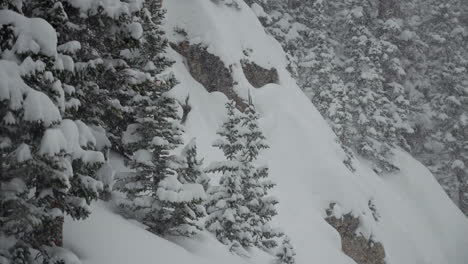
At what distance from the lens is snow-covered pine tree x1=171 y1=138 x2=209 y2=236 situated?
8.93 m

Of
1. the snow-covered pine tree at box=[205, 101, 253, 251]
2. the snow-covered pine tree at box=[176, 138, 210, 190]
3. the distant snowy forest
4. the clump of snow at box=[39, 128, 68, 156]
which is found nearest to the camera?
the clump of snow at box=[39, 128, 68, 156]

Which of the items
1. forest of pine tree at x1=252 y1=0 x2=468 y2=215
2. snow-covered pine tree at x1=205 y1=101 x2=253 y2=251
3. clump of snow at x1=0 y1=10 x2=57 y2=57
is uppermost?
clump of snow at x1=0 y1=10 x2=57 y2=57

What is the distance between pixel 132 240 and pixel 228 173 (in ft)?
14.0

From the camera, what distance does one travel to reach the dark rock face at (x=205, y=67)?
60.6 feet

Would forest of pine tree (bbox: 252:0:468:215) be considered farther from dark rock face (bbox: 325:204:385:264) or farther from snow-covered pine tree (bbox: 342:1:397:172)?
dark rock face (bbox: 325:204:385:264)

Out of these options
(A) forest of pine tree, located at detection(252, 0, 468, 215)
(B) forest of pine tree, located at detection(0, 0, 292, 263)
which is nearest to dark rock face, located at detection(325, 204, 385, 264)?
(A) forest of pine tree, located at detection(252, 0, 468, 215)

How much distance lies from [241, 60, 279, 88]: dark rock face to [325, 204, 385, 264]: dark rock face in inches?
269

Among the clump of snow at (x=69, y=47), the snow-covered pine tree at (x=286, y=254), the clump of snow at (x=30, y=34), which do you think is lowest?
the snow-covered pine tree at (x=286, y=254)

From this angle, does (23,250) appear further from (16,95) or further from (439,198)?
(439,198)

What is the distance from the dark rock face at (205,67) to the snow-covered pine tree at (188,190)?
356 inches

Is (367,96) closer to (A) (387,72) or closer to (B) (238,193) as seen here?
(A) (387,72)

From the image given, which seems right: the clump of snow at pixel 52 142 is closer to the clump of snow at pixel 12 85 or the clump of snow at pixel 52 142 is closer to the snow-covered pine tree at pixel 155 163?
the clump of snow at pixel 12 85

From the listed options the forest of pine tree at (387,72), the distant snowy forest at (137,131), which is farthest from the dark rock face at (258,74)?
the forest of pine tree at (387,72)

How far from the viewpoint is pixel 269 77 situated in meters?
21.5
